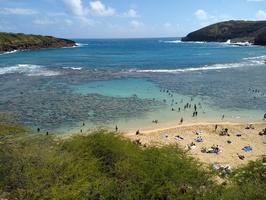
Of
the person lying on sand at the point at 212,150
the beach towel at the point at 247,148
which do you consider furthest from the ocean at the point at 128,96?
the beach towel at the point at 247,148

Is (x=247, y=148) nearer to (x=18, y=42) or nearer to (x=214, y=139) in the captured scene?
(x=214, y=139)

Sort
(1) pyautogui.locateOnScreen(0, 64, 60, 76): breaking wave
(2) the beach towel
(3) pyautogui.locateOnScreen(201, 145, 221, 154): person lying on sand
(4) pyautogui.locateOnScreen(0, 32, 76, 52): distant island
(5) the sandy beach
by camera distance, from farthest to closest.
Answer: (4) pyautogui.locateOnScreen(0, 32, 76, 52): distant island, (1) pyautogui.locateOnScreen(0, 64, 60, 76): breaking wave, (2) the beach towel, (3) pyautogui.locateOnScreen(201, 145, 221, 154): person lying on sand, (5) the sandy beach

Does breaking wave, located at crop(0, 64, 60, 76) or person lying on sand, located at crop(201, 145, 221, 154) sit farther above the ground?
person lying on sand, located at crop(201, 145, 221, 154)

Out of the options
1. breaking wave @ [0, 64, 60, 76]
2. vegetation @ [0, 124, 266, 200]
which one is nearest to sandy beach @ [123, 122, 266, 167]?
vegetation @ [0, 124, 266, 200]

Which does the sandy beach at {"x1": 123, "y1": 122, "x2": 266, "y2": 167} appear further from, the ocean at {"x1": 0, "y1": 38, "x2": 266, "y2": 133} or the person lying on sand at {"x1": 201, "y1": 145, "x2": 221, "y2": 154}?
the ocean at {"x1": 0, "y1": 38, "x2": 266, "y2": 133}

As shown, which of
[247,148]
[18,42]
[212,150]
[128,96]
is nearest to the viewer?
[212,150]

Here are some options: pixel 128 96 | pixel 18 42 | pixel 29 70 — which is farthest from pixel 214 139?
pixel 18 42

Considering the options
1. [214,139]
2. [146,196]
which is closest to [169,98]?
[214,139]

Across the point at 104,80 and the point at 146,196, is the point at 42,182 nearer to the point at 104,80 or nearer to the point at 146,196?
the point at 146,196
